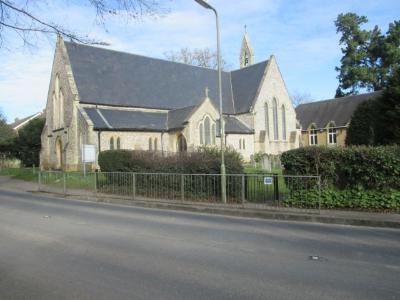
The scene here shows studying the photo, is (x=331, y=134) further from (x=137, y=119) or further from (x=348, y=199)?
(x=348, y=199)

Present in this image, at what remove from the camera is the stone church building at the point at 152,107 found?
35156mm

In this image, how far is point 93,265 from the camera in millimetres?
6711

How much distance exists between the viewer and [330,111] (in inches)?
2224

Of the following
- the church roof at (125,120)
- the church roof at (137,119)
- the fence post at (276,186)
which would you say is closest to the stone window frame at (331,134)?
the church roof at (137,119)

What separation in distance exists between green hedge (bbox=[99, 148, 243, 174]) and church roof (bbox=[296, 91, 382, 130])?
38213 millimetres

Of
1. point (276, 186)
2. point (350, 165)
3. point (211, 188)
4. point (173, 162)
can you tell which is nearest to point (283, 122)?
point (173, 162)

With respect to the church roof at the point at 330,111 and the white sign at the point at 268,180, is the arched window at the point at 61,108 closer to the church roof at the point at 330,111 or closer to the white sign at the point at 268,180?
the white sign at the point at 268,180

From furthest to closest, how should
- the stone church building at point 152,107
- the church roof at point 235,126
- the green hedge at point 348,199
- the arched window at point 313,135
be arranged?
1. the arched window at point 313,135
2. the church roof at point 235,126
3. the stone church building at point 152,107
4. the green hedge at point 348,199

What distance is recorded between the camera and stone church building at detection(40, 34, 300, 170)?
115ft

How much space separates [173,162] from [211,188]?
10.4 ft

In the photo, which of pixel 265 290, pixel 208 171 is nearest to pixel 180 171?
pixel 208 171

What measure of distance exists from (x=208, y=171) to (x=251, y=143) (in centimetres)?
2653

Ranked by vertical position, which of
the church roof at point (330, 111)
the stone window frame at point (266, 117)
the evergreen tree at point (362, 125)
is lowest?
the evergreen tree at point (362, 125)

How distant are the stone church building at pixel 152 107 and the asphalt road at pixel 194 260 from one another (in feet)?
64.3
